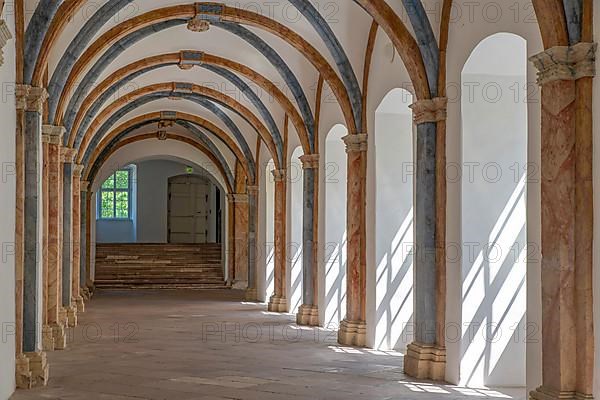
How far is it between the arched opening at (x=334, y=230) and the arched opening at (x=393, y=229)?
2759mm

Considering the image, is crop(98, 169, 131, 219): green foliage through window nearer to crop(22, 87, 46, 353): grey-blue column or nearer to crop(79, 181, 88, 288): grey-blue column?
crop(79, 181, 88, 288): grey-blue column

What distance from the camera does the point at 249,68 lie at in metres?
16.2

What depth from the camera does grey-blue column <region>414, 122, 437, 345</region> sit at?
978 cm

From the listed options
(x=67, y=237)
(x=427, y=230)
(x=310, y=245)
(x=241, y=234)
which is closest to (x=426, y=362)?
(x=427, y=230)

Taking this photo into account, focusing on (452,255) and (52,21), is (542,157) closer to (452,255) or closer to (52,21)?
(452,255)

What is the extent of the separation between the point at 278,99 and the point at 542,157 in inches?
368

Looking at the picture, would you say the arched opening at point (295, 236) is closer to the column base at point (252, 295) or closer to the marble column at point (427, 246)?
the column base at point (252, 295)

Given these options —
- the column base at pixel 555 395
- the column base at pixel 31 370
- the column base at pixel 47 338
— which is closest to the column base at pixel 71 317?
the column base at pixel 47 338

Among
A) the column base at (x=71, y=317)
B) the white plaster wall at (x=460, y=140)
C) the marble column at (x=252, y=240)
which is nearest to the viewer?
the white plaster wall at (x=460, y=140)

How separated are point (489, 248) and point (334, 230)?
19.4 feet

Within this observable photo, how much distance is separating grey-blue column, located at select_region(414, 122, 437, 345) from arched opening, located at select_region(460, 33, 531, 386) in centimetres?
58

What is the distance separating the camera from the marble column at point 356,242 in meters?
12.6

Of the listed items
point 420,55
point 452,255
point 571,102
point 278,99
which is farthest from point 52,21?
point 278,99

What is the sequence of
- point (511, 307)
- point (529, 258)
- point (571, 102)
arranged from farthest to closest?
point (511, 307), point (529, 258), point (571, 102)
